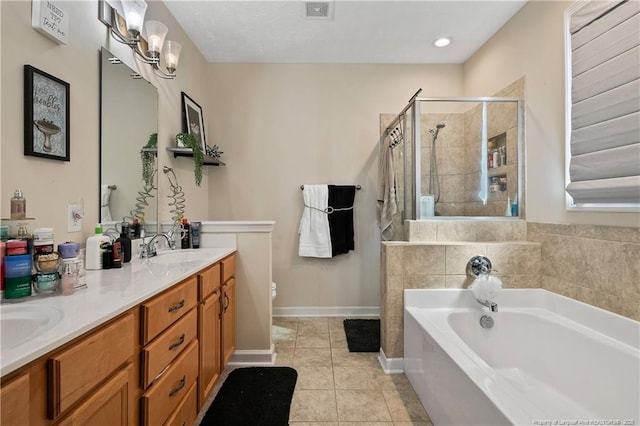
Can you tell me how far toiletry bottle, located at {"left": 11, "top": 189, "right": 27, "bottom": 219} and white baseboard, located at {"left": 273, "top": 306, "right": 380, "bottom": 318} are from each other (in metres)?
2.29

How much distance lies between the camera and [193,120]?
99.0 inches

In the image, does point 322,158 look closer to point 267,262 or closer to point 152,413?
point 267,262

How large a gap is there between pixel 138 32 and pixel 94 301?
1.53m

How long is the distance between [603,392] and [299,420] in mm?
1480

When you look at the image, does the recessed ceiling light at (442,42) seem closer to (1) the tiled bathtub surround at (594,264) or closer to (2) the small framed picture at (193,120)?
(1) the tiled bathtub surround at (594,264)

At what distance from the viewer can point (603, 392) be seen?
1.33 meters

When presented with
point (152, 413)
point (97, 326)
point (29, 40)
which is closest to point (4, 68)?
point (29, 40)

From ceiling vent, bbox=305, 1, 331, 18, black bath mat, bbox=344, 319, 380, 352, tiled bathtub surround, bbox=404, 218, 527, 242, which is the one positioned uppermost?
ceiling vent, bbox=305, 1, 331, 18

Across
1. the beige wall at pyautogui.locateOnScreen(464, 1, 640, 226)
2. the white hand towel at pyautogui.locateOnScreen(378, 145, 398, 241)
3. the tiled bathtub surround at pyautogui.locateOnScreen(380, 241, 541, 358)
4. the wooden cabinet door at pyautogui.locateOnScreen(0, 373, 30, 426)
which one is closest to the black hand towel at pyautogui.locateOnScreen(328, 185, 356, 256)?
the white hand towel at pyautogui.locateOnScreen(378, 145, 398, 241)

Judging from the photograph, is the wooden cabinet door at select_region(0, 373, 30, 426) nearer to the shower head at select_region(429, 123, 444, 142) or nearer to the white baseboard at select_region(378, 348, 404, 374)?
the white baseboard at select_region(378, 348, 404, 374)

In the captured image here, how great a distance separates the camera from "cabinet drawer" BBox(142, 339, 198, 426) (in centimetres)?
101

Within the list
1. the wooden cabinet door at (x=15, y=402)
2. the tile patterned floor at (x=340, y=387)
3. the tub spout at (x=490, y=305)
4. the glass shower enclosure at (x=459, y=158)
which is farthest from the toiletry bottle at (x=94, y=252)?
the tub spout at (x=490, y=305)

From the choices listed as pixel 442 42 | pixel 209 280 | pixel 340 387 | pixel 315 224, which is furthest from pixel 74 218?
pixel 442 42

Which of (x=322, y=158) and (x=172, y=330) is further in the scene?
(x=322, y=158)
